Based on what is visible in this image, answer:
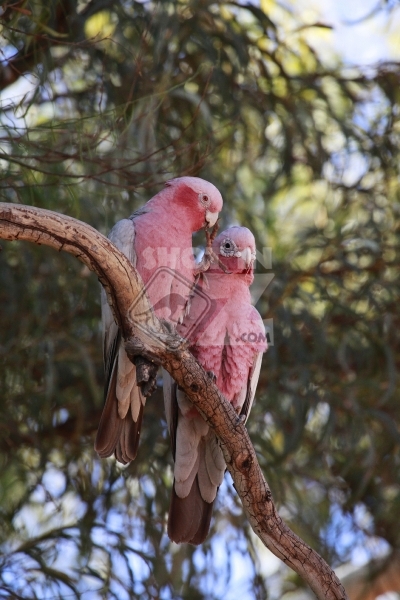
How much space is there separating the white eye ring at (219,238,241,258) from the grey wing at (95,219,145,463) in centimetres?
28

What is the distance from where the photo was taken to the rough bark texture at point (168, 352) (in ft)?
6.09

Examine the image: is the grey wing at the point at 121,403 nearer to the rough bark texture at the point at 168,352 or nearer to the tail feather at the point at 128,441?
the tail feather at the point at 128,441

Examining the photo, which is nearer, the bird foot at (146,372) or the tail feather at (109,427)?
the bird foot at (146,372)

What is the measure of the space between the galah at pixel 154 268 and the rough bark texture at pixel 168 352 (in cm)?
42

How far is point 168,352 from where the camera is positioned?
78.8 inches

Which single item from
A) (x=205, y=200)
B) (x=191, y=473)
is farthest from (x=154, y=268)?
(x=191, y=473)

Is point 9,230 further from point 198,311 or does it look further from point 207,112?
point 207,112

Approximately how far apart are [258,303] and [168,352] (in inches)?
66.8

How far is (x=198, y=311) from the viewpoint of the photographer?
2570 millimetres

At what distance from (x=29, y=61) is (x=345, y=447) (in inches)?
86.0

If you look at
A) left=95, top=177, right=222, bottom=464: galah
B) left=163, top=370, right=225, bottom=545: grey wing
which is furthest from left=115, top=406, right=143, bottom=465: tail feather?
left=163, top=370, right=225, bottom=545: grey wing

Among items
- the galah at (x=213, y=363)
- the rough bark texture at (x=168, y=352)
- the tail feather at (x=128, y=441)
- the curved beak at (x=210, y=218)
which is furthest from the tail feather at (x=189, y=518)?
the curved beak at (x=210, y=218)

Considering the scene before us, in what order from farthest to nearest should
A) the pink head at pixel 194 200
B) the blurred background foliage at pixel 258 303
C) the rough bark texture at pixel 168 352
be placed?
the blurred background foliage at pixel 258 303
the pink head at pixel 194 200
the rough bark texture at pixel 168 352

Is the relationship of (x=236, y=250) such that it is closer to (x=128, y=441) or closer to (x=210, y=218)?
(x=210, y=218)
